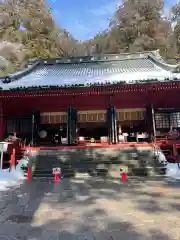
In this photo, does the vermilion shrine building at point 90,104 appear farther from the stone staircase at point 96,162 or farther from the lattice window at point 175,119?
the stone staircase at point 96,162

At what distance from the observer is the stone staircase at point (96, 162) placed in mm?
8227

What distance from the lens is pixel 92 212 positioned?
4250 millimetres

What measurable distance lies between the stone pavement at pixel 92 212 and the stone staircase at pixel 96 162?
1608 millimetres

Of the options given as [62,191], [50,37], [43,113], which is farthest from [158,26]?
[62,191]

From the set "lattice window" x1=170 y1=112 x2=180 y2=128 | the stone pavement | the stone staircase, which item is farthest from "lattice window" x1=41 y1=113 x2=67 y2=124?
the stone pavement

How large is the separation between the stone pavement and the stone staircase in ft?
5.28

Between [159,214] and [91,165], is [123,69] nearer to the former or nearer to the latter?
[91,165]

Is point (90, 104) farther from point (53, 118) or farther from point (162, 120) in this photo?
point (162, 120)

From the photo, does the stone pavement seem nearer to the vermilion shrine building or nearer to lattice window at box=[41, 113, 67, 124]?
the vermilion shrine building

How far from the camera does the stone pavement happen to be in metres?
3.37

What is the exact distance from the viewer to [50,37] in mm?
34875

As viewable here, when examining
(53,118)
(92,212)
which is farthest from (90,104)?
(92,212)

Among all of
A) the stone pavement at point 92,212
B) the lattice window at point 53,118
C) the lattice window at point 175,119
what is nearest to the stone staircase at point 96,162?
the stone pavement at point 92,212

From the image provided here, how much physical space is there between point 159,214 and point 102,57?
51.4 ft
